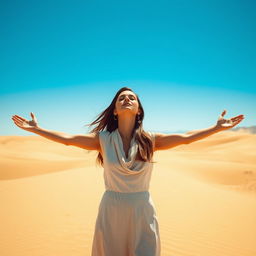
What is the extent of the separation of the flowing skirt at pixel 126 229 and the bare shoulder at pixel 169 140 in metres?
0.63

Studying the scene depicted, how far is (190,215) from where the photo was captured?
254 inches

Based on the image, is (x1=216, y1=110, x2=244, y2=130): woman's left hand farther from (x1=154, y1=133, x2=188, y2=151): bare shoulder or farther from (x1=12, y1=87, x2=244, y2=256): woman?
(x1=154, y1=133, x2=188, y2=151): bare shoulder

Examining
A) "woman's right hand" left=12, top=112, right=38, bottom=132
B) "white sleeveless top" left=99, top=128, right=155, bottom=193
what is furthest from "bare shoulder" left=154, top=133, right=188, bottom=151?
"woman's right hand" left=12, top=112, right=38, bottom=132

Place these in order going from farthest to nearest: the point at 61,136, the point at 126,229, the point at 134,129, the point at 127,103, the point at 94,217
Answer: the point at 94,217 → the point at 134,129 → the point at 127,103 → the point at 61,136 → the point at 126,229

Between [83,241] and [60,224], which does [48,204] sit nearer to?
[60,224]

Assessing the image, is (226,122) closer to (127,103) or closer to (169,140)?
(169,140)

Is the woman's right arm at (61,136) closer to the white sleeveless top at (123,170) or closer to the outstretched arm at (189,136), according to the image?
the white sleeveless top at (123,170)

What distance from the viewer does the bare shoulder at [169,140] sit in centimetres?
236

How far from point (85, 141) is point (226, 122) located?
1679 mm

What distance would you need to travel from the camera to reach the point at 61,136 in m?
2.29

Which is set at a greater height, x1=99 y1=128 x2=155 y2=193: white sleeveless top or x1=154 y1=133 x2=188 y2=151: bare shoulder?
x1=154 y1=133 x2=188 y2=151: bare shoulder

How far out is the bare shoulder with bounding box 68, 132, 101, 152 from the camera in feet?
7.67

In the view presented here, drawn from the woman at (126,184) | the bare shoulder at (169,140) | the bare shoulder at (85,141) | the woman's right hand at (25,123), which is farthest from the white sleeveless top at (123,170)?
the woman's right hand at (25,123)

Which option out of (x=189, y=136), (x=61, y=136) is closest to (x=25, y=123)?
(x=61, y=136)
